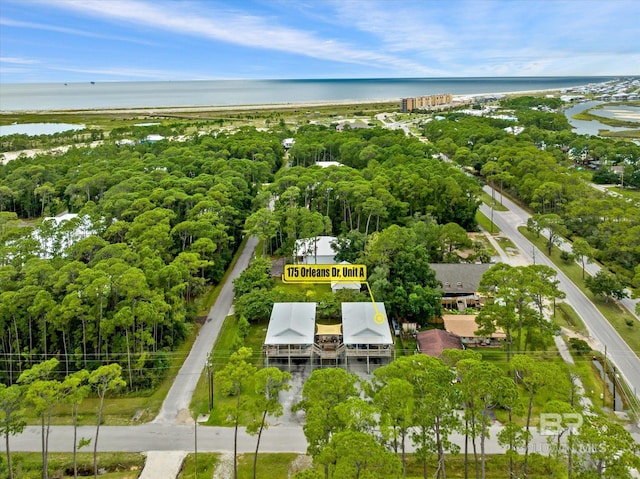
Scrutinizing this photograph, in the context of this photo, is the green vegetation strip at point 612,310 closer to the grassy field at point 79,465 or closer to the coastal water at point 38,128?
the grassy field at point 79,465

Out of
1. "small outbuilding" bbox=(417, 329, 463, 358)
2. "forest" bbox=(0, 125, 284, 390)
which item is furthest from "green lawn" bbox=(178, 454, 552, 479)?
"forest" bbox=(0, 125, 284, 390)

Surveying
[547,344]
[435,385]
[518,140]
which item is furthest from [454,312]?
[518,140]

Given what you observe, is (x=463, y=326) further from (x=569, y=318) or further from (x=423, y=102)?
(x=423, y=102)

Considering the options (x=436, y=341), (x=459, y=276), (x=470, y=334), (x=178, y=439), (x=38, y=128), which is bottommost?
(x=178, y=439)

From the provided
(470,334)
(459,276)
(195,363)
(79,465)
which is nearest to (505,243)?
(459,276)

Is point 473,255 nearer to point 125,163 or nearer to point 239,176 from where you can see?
point 239,176

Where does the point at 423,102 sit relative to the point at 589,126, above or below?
above

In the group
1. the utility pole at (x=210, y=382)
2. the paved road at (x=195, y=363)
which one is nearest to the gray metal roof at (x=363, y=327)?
the utility pole at (x=210, y=382)
